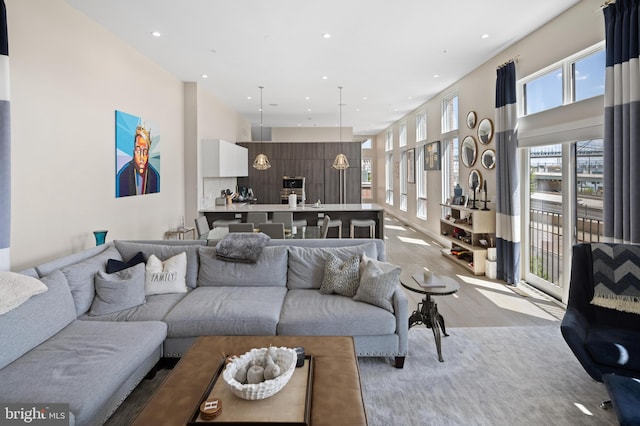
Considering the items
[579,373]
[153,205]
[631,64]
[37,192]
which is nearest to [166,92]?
[153,205]

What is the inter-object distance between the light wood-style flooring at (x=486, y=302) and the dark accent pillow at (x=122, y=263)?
2.86 meters

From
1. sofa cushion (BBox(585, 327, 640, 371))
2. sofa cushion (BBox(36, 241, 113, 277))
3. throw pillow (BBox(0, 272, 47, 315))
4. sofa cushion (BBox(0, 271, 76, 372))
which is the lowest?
sofa cushion (BBox(585, 327, 640, 371))

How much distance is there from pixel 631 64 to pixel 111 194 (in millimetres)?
5321

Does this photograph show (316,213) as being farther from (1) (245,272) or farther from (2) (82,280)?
(2) (82,280)

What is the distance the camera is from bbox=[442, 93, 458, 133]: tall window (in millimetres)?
7691

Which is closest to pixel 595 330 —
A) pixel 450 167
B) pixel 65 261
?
pixel 65 261

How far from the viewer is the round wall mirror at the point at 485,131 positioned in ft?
19.5

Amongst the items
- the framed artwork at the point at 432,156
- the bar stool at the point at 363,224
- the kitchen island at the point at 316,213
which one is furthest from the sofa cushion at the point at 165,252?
the framed artwork at the point at 432,156

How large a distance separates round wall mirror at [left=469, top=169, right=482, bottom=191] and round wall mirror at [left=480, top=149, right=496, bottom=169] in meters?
0.25

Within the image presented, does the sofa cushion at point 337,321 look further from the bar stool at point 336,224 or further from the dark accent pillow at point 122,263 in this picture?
the bar stool at point 336,224

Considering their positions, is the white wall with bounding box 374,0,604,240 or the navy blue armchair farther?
the white wall with bounding box 374,0,604,240

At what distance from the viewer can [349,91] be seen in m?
7.71

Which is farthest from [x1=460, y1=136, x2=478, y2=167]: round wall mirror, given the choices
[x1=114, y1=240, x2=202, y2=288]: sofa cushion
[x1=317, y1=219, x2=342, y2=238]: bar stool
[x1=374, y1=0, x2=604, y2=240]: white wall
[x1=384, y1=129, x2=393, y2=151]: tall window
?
[x1=384, y1=129, x2=393, y2=151]: tall window

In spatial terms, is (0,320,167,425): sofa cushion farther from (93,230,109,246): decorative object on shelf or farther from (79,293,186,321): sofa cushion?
(93,230,109,246): decorative object on shelf
